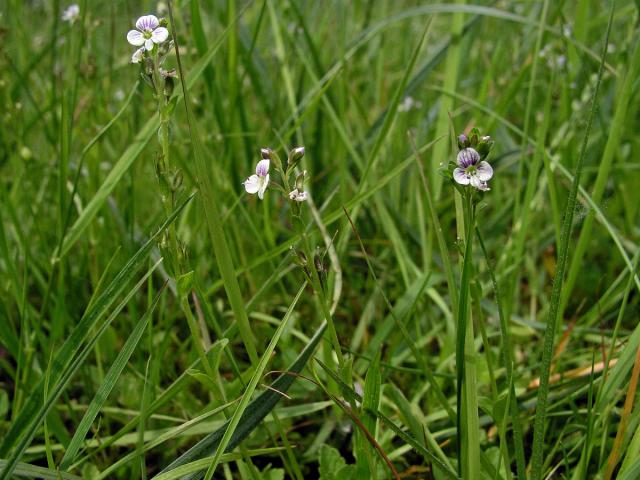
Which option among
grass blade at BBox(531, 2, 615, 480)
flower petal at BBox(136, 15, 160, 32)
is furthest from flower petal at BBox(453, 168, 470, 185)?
flower petal at BBox(136, 15, 160, 32)

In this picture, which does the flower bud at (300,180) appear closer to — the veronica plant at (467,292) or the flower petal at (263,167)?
the flower petal at (263,167)

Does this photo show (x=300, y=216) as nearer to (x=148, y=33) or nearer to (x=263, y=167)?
(x=263, y=167)

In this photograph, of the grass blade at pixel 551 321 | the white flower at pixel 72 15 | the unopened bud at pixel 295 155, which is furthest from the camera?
the white flower at pixel 72 15

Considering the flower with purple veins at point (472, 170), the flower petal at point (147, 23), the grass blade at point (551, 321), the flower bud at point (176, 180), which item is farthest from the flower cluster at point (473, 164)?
the flower petal at point (147, 23)

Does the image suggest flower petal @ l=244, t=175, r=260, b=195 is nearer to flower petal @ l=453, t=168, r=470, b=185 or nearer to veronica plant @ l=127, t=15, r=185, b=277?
veronica plant @ l=127, t=15, r=185, b=277

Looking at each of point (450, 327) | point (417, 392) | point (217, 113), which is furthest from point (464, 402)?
point (217, 113)

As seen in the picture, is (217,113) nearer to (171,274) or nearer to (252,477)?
(171,274)

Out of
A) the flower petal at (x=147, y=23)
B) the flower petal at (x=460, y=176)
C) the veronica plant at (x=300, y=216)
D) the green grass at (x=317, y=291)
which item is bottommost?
the green grass at (x=317, y=291)
